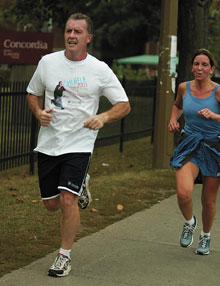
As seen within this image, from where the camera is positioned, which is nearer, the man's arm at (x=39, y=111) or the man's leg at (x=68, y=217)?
the man's arm at (x=39, y=111)

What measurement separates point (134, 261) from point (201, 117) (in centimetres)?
134

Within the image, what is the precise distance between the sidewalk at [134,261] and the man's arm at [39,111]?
3.80ft

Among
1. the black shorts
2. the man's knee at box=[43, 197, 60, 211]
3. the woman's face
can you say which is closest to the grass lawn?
the man's knee at box=[43, 197, 60, 211]

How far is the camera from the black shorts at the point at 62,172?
17.5 feet

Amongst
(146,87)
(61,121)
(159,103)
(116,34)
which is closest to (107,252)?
(61,121)

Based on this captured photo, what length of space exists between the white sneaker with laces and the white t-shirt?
2.61 feet

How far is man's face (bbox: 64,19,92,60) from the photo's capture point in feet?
17.4

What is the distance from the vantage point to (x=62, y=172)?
541 cm

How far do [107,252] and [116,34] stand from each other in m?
38.4

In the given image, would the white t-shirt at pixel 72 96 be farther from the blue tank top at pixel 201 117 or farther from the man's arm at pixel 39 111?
the blue tank top at pixel 201 117

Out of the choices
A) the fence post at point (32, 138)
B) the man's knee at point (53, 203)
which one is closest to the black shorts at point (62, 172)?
the man's knee at point (53, 203)

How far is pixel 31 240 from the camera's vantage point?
254 inches

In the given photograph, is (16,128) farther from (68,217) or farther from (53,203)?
(68,217)

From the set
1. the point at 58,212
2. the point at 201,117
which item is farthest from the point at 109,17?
the point at 201,117
